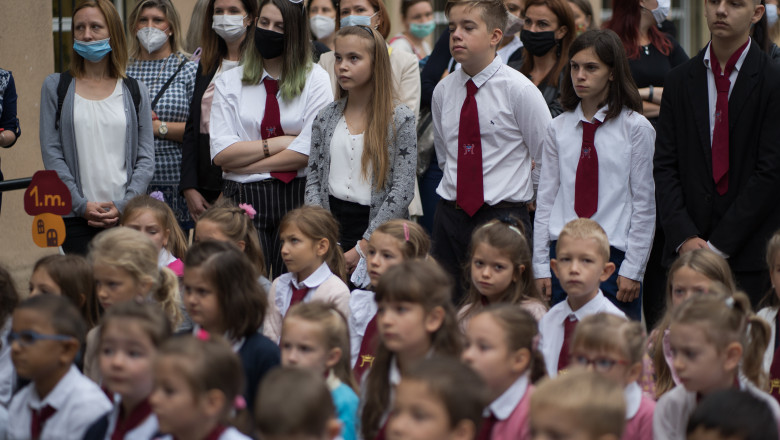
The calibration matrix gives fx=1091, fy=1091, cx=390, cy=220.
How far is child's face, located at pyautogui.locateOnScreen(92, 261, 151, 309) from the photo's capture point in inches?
198

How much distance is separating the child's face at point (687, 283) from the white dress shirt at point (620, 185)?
0.51 m

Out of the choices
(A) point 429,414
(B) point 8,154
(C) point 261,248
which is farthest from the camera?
(B) point 8,154

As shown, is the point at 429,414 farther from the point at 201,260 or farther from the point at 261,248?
the point at 261,248

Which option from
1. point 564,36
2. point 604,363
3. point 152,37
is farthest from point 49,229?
point 564,36

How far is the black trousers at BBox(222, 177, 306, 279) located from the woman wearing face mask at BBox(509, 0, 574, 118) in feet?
5.46

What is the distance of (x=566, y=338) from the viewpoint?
509cm

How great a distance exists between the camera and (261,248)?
6.14m

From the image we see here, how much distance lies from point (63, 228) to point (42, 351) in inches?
67.9

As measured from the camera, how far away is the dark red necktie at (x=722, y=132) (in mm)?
5496

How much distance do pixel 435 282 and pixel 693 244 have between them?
1778mm

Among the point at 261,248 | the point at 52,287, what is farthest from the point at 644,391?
the point at 52,287

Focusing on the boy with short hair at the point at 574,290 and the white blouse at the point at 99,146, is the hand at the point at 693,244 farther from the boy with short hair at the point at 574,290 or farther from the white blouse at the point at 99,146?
the white blouse at the point at 99,146

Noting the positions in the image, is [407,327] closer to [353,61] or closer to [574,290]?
[574,290]

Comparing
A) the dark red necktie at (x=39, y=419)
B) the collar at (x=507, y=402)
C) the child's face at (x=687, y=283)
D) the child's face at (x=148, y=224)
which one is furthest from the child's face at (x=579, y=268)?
the dark red necktie at (x=39, y=419)
